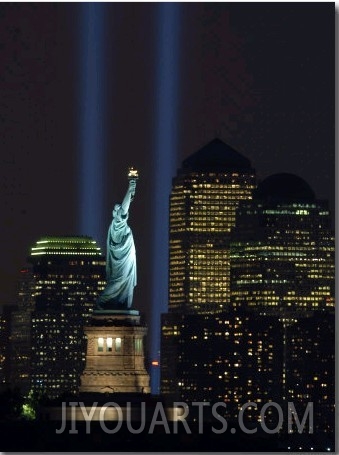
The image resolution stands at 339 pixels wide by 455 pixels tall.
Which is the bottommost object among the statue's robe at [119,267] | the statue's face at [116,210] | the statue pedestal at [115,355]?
the statue pedestal at [115,355]

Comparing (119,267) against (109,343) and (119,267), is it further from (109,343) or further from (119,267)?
(109,343)

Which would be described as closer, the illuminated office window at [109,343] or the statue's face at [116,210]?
the statue's face at [116,210]

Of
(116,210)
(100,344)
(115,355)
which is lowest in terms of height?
(115,355)

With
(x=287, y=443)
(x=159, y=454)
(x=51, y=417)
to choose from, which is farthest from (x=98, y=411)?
(x=287, y=443)

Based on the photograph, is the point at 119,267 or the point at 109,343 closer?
the point at 109,343

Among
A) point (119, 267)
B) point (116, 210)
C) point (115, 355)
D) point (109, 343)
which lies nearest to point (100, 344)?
point (109, 343)

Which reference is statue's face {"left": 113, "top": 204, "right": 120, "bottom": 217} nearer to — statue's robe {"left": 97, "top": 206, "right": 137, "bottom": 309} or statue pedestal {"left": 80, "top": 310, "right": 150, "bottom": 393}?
statue's robe {"left": 97, "top": 206, "right": 137, "bottom": 309}

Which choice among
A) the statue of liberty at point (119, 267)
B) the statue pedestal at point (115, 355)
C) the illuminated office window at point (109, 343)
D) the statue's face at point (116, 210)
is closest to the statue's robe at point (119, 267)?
the statue of liberty at point (119, 267)

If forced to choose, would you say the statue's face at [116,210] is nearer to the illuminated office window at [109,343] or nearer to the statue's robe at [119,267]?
the statue's robe at [119,267]
